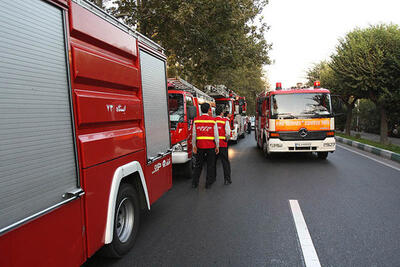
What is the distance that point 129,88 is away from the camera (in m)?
3.52

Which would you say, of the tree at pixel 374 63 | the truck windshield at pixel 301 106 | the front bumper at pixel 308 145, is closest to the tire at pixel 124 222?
the front bumper at pixel 308 145

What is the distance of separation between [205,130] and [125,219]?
3.19m

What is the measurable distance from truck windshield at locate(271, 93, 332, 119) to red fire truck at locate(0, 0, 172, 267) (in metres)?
6.56

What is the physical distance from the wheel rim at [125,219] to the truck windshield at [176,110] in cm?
381

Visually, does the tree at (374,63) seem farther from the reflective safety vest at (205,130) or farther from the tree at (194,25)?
the reflective safety vest at (205,130)

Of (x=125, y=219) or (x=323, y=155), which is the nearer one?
(x=125, y=219)

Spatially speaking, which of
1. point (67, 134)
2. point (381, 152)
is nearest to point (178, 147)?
point (67, 134)

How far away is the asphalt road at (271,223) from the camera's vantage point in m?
3.25

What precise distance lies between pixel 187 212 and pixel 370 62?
13559 millimetres

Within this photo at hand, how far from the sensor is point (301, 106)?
9.41m

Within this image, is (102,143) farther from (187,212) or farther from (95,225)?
(187,212)

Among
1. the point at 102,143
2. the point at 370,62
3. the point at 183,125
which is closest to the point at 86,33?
the point at 102,143

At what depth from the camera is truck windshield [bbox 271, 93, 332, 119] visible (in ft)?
30.6

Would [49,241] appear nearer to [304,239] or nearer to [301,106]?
[304,239]
